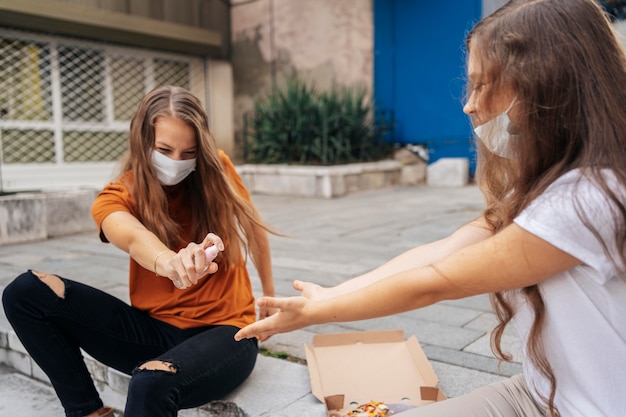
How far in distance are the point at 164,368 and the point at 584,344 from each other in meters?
1.00

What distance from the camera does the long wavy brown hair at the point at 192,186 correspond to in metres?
1.88

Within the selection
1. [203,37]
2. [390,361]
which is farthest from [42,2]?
[390,361]

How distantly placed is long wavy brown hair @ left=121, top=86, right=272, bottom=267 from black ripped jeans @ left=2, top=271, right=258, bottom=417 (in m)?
0.27

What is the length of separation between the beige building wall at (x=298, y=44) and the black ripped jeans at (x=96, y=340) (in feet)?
26.1

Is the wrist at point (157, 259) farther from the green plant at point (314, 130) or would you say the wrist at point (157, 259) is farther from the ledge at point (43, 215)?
the green plant at point (314, 130)

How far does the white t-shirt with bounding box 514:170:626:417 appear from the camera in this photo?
0.98m

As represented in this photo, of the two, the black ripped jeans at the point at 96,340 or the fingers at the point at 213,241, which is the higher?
the fingers at the point at 213,241

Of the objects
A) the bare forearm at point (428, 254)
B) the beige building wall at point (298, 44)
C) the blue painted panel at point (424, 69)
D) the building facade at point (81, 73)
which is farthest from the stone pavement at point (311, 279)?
the building facade at point (81, 73)

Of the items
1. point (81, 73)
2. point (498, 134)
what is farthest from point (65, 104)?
point (498, 134)

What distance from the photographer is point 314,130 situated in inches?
329

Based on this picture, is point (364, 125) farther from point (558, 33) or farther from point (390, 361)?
point (558, 33)

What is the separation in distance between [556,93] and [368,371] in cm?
116

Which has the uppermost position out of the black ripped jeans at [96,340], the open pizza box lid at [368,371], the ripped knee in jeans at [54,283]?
the ripped knee in jeans at [54,283]

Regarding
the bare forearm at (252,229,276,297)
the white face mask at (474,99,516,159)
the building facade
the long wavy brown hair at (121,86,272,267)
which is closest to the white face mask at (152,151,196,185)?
the long wavy brown hair at (121,86,272,267)
